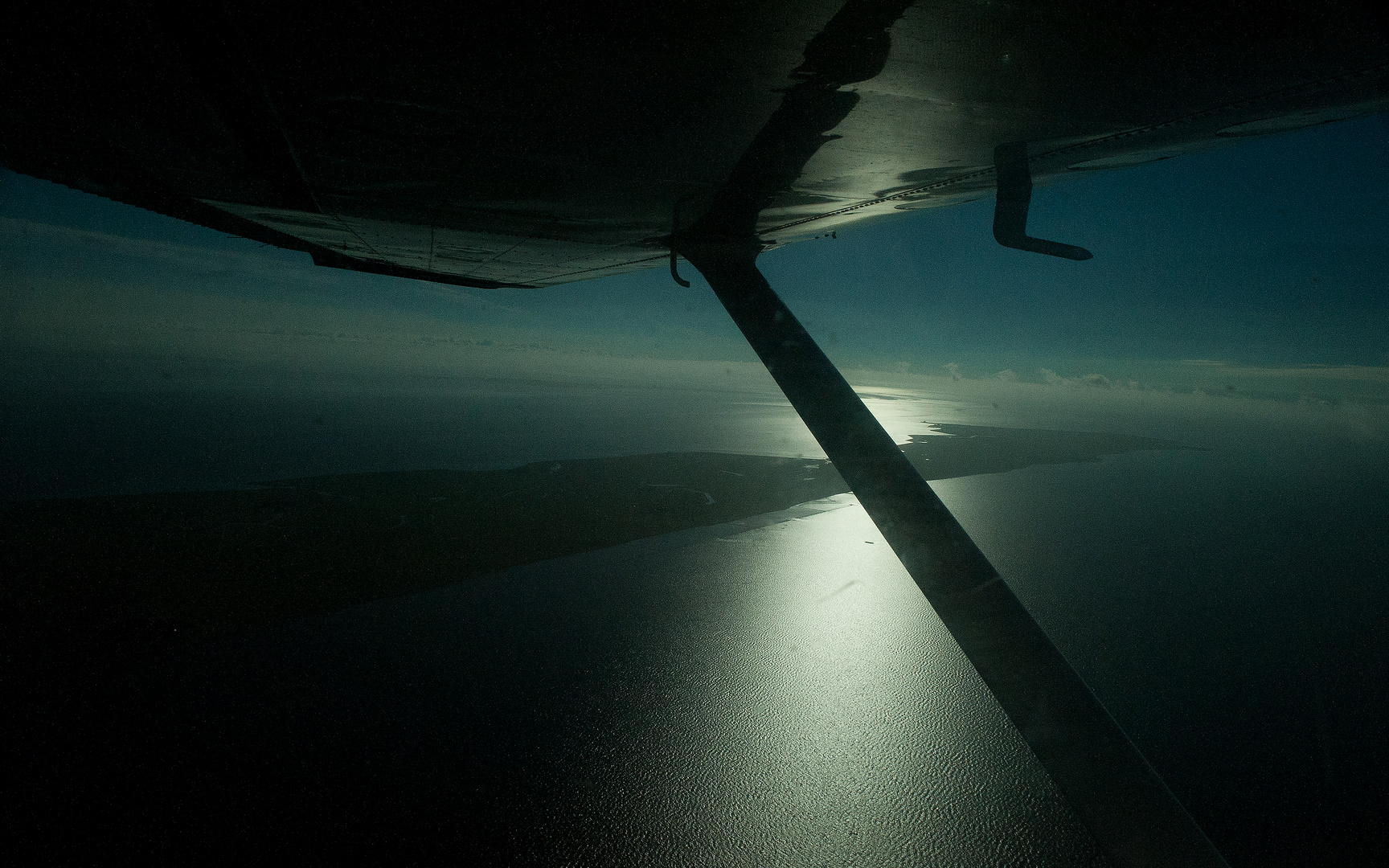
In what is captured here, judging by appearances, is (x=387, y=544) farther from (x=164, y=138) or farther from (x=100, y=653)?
(x=164, y=138)

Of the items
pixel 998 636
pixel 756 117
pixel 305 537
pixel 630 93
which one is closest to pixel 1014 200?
pixel 756 117

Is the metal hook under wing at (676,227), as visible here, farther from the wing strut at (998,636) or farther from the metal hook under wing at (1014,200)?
the metal hook under wing at (1014,200)

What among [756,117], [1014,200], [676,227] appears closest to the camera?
[756,117]

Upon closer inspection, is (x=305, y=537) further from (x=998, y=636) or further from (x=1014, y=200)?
(x=1014, y=200)

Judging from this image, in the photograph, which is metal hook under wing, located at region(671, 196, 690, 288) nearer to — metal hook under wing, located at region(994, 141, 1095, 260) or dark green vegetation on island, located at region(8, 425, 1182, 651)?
metal hook under wing, located at region(994, 141, 1095, 260)

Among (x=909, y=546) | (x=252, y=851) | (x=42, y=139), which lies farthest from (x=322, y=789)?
(x=909, y=546)

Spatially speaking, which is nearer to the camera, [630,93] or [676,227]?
[630,93]
